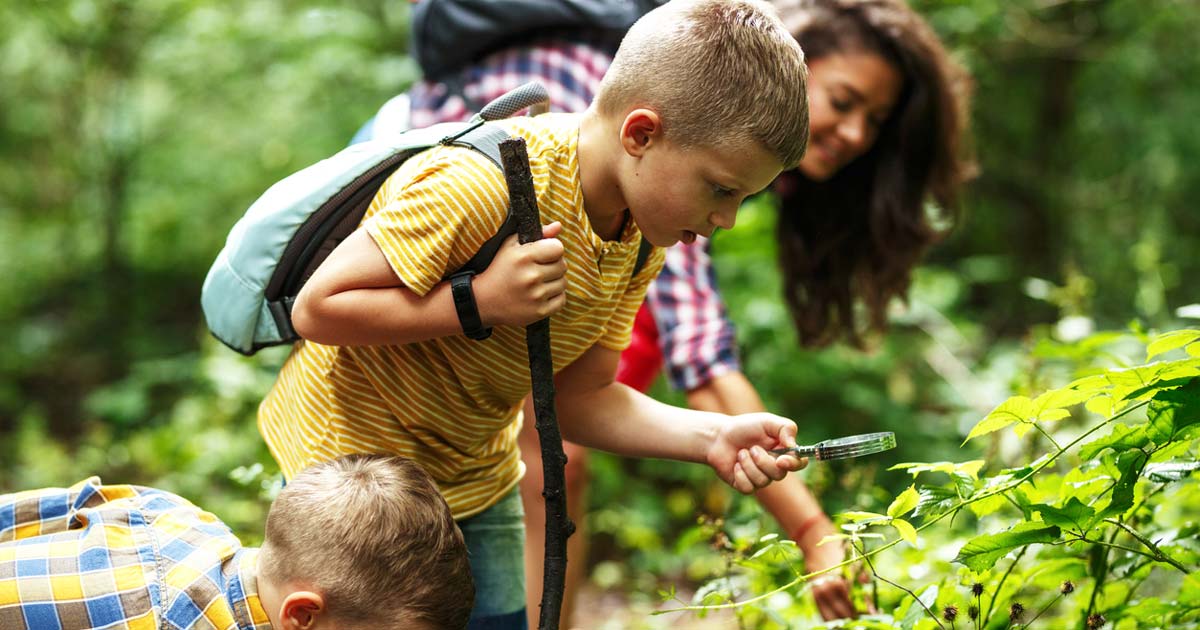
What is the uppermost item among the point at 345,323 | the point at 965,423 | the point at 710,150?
the point at 710,150

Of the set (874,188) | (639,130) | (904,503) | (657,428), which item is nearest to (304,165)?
(874,188)

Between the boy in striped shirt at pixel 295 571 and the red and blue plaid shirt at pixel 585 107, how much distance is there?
1.01 meters

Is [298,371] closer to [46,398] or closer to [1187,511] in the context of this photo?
[1187,511]

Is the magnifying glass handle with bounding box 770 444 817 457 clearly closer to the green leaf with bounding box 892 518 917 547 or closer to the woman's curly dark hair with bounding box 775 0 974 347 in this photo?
the green leaf with bounding box 892 518 917 547

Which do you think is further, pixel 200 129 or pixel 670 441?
pixel 200 129

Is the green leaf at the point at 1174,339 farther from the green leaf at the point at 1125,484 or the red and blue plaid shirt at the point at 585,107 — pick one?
the red and blue plaid shirt at the point at 585,107

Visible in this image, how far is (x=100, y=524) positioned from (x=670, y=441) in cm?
95

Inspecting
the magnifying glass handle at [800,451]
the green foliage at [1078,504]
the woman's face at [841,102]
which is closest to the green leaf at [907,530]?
the green foliage at [1078,504]

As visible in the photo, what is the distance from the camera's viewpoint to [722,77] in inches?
59.9

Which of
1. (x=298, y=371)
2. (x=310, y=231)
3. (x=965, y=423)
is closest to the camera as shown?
(x=310, y=231)

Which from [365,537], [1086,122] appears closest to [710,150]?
[365,537]

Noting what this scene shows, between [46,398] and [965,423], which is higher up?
[965,423]

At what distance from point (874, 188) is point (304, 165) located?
401cm

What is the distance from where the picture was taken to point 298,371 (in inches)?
73.9
